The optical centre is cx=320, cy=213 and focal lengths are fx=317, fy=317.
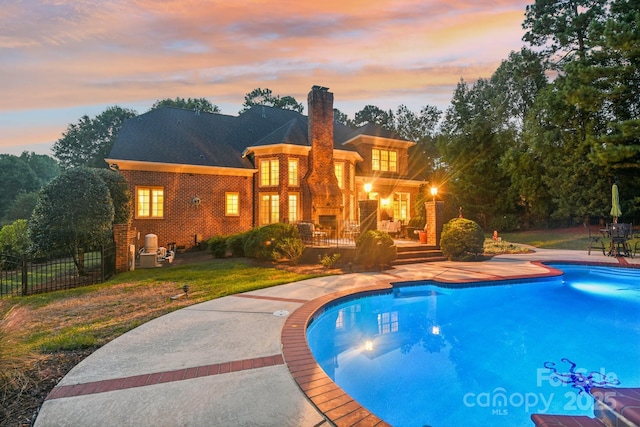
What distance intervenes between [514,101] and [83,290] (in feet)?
133

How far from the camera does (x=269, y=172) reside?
18891 millimetres

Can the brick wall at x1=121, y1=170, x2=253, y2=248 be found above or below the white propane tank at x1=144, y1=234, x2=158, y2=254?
above

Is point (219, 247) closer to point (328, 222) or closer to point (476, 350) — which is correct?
point (328, 222)

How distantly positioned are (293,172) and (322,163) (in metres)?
1.81

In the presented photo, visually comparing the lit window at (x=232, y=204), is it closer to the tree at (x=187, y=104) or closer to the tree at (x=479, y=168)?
the tree at (x=187, y=104)

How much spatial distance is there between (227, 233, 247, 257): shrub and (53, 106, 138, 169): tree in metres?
37.0

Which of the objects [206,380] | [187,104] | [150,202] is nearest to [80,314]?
[206,380]

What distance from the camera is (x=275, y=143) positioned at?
18484mm

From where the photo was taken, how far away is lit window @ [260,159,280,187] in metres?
18.7

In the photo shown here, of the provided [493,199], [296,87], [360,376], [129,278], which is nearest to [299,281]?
[360,376]

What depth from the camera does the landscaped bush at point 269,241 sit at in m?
13.1

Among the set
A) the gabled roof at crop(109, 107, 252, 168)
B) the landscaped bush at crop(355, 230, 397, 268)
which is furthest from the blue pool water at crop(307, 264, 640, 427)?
the gabled roof at crop(109, 107, 252, 168)

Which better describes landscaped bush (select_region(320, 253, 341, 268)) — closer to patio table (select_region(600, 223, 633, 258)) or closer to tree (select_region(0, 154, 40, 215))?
patio table (select_region(600, 223, 633, 258))

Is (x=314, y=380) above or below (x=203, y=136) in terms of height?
Result: below
